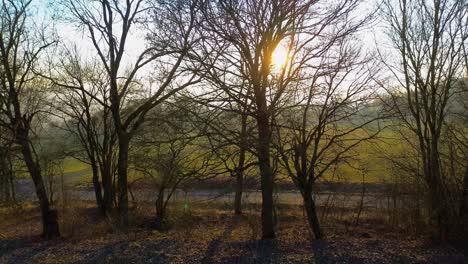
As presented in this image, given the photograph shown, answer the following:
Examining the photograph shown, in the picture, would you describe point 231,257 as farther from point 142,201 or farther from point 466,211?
point 142,201

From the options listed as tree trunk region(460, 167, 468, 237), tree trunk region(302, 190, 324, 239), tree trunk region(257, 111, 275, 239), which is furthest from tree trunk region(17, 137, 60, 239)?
tree trunk region(460, 167, 468, 237)

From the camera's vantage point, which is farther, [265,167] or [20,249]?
[20,249]

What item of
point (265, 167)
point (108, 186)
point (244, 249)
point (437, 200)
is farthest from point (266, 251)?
point (108, 186)

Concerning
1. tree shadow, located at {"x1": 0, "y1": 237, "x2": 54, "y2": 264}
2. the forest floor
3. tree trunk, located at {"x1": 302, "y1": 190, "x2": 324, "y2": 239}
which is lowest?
tree shadow, located at {"x1": 0, "y1": 237, "x2": 54, "y2": 264}

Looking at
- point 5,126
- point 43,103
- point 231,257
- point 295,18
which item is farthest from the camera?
point 43,103

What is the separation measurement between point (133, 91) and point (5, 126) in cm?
698

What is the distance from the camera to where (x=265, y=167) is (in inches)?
361

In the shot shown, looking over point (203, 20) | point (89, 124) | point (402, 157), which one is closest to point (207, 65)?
point (203, 20)

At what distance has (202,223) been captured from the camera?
16.9m

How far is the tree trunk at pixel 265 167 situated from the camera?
8731 millimetres

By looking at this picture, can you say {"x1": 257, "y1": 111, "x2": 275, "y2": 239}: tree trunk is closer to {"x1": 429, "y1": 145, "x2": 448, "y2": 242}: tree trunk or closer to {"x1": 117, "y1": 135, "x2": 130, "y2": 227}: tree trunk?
{"x1": 429, "y1": 145, "x2": 448, "y2": 242}: tree trunk

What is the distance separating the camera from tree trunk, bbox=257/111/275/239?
28.6 feet

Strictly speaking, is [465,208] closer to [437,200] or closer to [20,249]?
[437,200]

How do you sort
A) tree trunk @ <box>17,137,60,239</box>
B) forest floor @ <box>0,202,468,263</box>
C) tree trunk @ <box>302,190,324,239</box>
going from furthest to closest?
tree trunk @ <box>17,137,60,239</box> < tree trunk @ <box>302,190,324,239</box> < forest floor @ <box>0,202,468,263</box>
